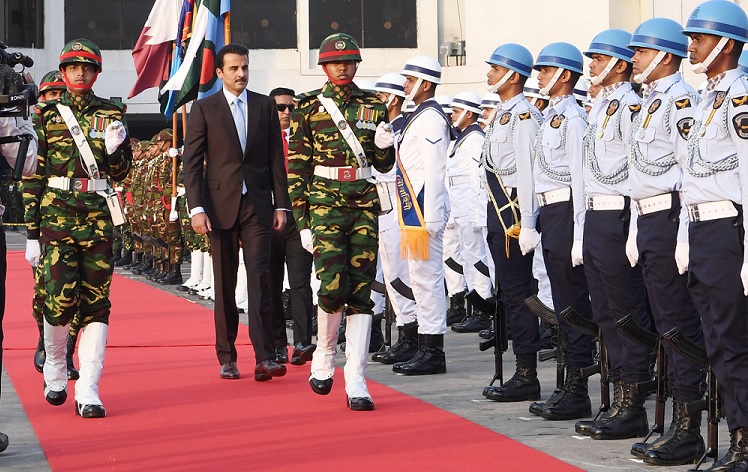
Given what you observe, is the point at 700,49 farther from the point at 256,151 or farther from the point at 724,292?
the point at 256,151

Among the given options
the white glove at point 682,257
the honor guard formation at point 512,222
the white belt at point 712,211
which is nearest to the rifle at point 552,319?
the honor guard formation at point 512,222

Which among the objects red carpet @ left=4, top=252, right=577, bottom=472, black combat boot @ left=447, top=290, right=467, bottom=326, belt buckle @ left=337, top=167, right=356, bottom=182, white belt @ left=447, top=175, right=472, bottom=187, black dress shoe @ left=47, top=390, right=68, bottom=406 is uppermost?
white belt @ left=447, top=175, right=472, bottom=187

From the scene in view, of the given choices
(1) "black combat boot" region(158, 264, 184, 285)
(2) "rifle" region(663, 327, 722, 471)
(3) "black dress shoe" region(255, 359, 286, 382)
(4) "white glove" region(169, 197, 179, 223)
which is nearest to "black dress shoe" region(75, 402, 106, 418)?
(3) "black dress shoe" region(255, 359, 286, 382)

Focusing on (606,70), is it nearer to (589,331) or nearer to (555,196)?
(555,196)

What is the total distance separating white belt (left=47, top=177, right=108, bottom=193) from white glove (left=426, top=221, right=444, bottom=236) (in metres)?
2.93

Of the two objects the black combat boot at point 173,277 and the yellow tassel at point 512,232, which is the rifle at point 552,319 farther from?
the black combat boot at point 173,277

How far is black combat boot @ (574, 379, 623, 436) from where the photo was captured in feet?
24.8

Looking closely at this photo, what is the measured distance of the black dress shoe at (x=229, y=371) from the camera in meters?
10.0

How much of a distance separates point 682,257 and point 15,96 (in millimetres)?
3342

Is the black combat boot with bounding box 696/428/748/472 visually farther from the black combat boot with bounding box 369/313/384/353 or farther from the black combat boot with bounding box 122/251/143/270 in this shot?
the black combat boot with bounding box 122/251/143/270

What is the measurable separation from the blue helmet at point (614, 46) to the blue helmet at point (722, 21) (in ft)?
4.02

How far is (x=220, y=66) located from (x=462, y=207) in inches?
215

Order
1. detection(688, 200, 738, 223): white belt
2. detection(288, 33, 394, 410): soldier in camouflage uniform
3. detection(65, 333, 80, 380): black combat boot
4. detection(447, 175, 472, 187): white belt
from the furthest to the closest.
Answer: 1. detection(447, 175, 472, 187): white belt
2. detection(65, 333, 80, 380): black combat boot
3. detection(288, 33, 394, 410): soldier in camouflage uniform
4. detection(688, 200, 738, 223): white belt

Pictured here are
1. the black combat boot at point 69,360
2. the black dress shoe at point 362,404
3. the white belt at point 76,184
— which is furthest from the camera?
the black combat boot at point 69,360
